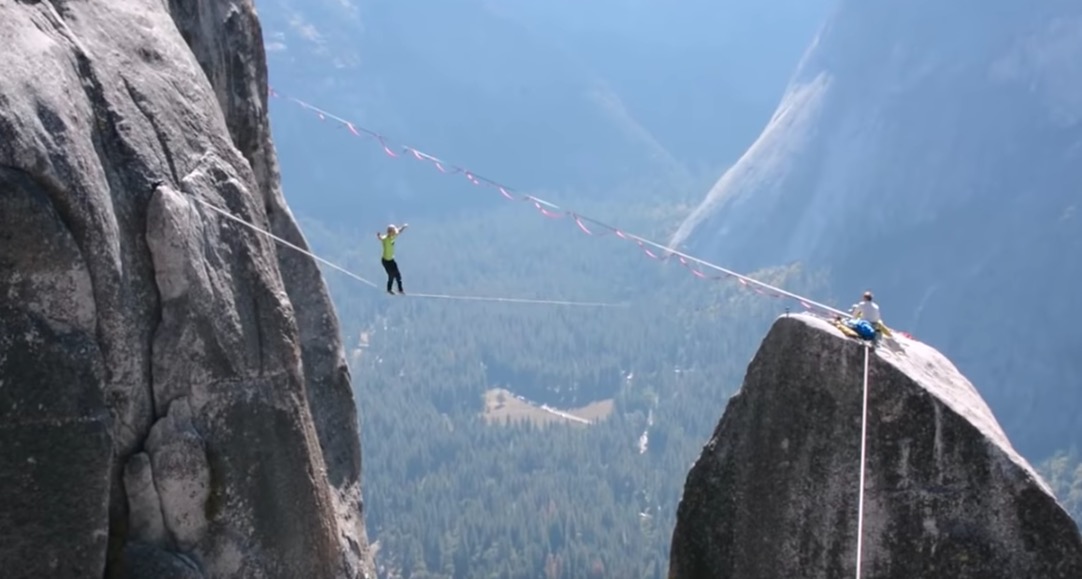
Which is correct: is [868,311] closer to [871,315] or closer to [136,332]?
[871,315]

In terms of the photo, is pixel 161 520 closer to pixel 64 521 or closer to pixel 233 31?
pixel 64 521

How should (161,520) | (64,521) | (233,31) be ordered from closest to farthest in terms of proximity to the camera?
1. (64,521)
2. (161,520)
3. (233,31)

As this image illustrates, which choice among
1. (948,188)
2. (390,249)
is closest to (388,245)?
(390,249)

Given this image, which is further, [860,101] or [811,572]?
[860,101]

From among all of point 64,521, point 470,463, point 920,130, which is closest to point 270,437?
point 64,521

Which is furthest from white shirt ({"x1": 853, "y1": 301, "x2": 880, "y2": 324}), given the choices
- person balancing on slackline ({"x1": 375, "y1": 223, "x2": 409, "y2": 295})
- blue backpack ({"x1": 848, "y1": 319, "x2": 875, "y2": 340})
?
person balancing on slackline ({"x1": 375, "y1": 223, "x2": 409, "y2": 295})

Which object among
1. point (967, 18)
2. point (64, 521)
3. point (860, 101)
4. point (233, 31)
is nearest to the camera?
point (64, 521)

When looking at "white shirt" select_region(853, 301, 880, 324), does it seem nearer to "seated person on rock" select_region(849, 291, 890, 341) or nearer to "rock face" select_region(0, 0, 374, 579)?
"seated person on rock" select_region(849, 291, 890, 341)
